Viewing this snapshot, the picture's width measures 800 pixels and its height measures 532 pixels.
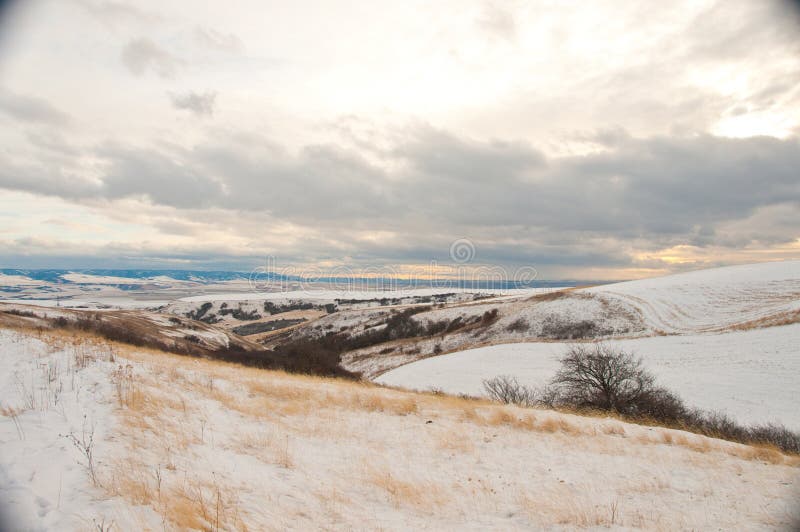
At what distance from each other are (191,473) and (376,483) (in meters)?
3.26

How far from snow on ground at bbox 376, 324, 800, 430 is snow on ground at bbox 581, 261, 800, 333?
9.02 metres

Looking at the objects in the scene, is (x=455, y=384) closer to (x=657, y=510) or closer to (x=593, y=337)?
(x=593, y=337)

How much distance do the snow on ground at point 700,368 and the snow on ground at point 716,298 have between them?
902cm

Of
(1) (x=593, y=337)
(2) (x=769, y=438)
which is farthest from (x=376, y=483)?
(1) (x=593, y=337)

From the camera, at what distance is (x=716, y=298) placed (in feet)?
171

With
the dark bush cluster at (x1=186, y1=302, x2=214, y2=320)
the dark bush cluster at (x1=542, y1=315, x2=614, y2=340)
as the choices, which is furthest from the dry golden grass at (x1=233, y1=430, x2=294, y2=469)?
the dark bush cluster at (x1=186, y1=302, x2=214, y2=320)

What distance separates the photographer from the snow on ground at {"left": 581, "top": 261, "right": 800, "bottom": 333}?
140 ft

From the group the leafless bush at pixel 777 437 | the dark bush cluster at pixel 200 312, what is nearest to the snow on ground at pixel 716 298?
the leafless bush at pixel 777 437

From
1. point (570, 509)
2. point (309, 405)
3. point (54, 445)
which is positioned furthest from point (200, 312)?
point (570, 509)

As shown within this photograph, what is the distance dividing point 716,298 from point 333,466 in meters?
63.5

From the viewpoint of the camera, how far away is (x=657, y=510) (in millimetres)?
6672

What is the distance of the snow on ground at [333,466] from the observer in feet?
17.0

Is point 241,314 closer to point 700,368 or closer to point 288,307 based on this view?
point 288,307

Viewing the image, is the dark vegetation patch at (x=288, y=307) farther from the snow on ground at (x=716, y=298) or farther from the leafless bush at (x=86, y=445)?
the leafless bush at (x=86, y=445)
